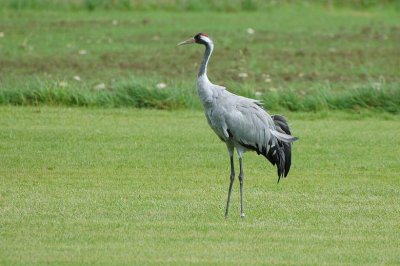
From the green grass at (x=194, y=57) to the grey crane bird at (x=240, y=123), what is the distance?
7.18 m

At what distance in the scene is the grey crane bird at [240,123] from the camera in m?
11.0

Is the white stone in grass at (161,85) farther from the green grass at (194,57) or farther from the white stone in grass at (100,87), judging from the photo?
the white stone in grass at (100,87)

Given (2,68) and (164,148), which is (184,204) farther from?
(2,68)

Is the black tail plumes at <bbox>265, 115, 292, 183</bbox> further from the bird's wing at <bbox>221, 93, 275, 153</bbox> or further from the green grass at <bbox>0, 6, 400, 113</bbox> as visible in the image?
the green grass at <bbox>0, 6, 400, 113</bbox>

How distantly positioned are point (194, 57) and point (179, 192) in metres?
12.3

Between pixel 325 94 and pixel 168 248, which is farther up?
pixel 168 248

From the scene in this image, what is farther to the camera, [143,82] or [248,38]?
[248,38]

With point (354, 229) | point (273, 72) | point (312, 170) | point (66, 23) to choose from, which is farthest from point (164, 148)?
point (66, 23)

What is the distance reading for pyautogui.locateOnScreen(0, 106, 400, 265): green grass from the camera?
9297 millimetres

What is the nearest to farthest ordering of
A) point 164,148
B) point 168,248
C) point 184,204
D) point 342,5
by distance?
1. point 168,248
2. point 184,204
3. point 164,148
4. point 342,5

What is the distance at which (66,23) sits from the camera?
28.5 meters

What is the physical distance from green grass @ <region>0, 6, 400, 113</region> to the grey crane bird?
7180 millimetres

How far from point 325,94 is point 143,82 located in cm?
326

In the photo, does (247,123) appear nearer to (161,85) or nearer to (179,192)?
(179,192)
